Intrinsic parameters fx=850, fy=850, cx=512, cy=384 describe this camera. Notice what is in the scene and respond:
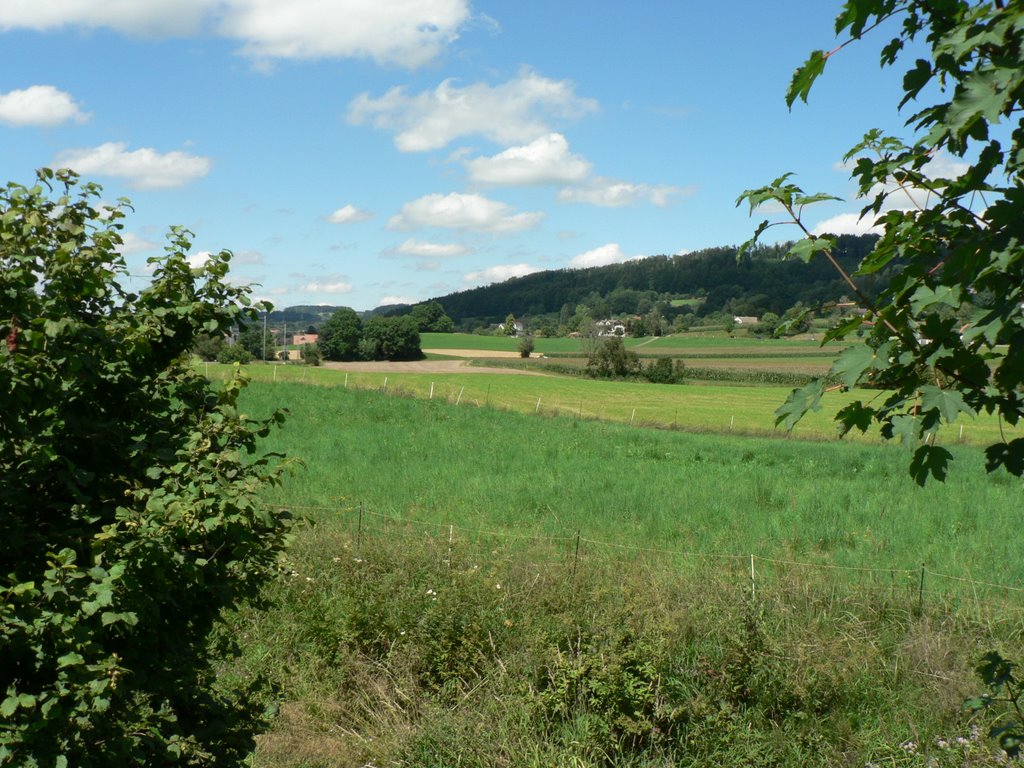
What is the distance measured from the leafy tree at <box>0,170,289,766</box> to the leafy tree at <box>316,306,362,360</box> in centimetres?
7699

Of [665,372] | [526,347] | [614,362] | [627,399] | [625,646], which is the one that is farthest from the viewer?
[526,347]

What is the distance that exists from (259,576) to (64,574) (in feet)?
3.08

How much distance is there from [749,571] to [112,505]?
23.8 feet

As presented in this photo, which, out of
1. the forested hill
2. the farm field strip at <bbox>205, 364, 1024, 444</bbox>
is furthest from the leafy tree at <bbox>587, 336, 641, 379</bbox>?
the forested hill

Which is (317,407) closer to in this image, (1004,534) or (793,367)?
(1004,534)

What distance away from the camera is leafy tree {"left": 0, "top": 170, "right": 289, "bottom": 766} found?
302cm

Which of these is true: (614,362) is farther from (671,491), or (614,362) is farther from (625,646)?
(625,646)

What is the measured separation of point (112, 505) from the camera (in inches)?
141

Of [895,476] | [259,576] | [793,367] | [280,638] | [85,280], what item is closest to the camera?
[85,280]

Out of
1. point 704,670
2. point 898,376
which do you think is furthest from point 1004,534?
point 898,376

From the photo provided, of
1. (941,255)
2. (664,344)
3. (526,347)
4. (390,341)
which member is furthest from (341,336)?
(941,255)

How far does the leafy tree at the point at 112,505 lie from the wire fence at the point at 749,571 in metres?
4.90

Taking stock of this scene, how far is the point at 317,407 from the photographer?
1265 inches

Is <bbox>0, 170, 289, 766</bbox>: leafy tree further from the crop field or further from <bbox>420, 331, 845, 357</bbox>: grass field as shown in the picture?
<bbox>420, 331, 845, 357</bbox>: grass field
